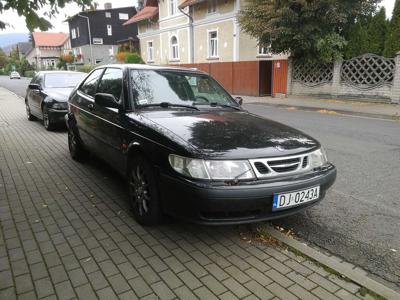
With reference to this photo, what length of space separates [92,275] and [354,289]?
202 cm

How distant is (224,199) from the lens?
119 inches

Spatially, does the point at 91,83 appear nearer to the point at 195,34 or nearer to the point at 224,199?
the point at 224,199

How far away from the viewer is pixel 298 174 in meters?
3.36

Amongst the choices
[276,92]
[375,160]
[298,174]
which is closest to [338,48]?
[276,92]

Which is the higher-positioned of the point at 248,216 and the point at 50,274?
the point at 248,216

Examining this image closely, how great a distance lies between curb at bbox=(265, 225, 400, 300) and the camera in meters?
2.75

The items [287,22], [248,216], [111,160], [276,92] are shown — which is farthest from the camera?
[276,92]

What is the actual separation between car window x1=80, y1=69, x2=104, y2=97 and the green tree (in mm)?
13529

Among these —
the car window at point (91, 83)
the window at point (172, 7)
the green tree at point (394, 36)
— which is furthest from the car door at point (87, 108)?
the window at point (172, 7)

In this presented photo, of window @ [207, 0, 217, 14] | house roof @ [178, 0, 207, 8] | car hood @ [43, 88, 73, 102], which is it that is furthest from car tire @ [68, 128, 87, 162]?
house roof @ [178, 0, 207, 8]

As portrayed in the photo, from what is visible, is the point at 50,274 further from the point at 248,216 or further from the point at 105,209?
the point at 248,216

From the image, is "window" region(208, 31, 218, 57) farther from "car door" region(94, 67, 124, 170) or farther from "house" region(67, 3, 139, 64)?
A: "house" region(67, 3, 139, 64)

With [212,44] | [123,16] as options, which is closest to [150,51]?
[212,44]

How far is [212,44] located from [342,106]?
15302 millimetres
